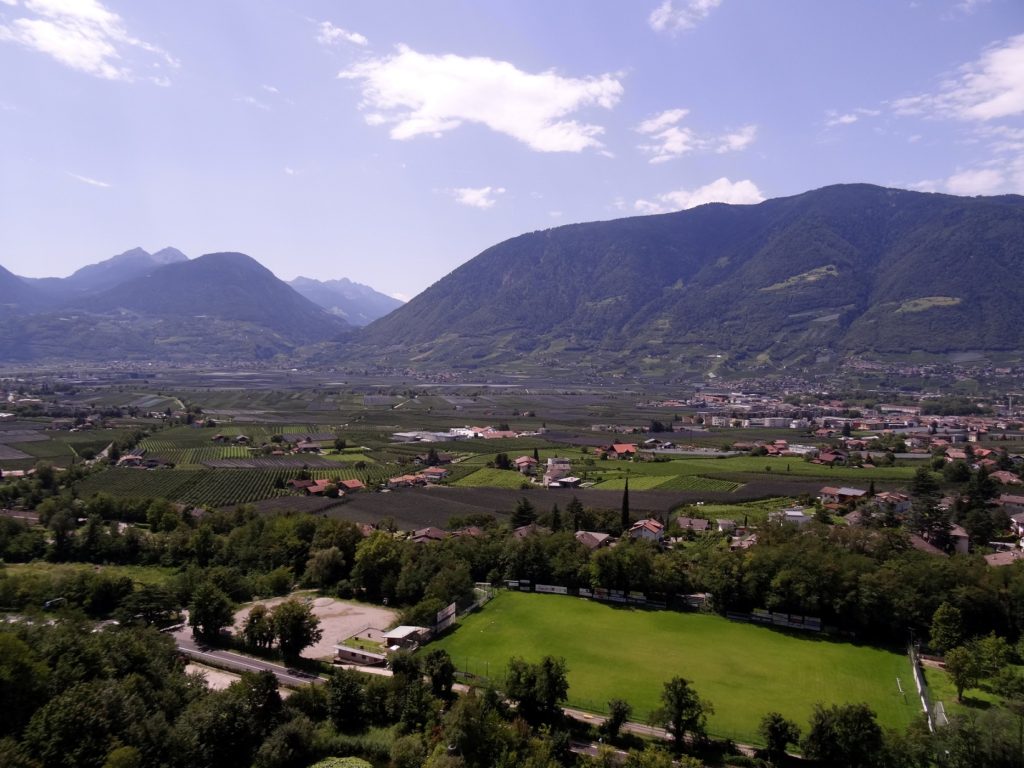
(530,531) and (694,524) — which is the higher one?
(530,531)

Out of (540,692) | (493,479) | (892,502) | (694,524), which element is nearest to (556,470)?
(493,479)

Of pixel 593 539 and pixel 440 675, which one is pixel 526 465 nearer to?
pixel 593 539

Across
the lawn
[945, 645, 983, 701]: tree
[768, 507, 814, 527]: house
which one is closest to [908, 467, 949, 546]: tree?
[768, 507, 814, 527]: house

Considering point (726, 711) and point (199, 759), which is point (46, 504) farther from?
point (726, 711)

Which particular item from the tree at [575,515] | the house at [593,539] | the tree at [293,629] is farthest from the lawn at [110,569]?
the tree at [575,515]

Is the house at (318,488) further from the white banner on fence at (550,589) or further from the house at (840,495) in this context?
the house at (840,495)
